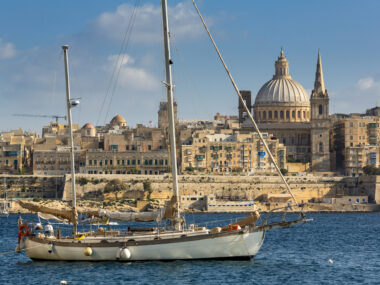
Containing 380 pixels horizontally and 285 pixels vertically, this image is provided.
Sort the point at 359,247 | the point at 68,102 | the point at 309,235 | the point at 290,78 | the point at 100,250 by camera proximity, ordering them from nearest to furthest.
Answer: the point at 100,250
the point at 68,102
the point at 359,247
the point at 309,235
the point at 290,78

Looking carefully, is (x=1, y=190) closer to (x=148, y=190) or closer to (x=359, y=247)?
(x=148, y=190)

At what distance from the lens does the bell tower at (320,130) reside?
111 meters

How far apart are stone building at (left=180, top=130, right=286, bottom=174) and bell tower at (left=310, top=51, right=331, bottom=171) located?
291 inches

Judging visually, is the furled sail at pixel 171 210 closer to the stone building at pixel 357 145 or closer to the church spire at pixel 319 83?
the stone building at pixel 357 145

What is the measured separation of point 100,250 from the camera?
114 ft

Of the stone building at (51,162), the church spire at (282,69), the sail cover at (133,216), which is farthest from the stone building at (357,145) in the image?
the sail cover at (133,216)

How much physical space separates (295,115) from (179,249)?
299 feet

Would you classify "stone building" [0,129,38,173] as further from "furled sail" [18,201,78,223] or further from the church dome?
"furled sail" [18,201,78,223]

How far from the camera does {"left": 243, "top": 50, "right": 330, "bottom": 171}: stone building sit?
111938 millimetres

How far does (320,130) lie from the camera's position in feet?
369

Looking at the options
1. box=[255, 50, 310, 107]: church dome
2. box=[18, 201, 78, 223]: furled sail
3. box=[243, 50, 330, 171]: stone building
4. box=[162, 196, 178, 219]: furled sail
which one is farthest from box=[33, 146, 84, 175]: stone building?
box=[162, 196, 178, 219]: furled sail

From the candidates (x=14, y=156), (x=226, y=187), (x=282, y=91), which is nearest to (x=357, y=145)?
(x=282, y=91)

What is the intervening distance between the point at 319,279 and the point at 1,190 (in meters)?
66.4

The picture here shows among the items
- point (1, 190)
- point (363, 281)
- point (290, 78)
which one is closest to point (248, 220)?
point (363, 281)
